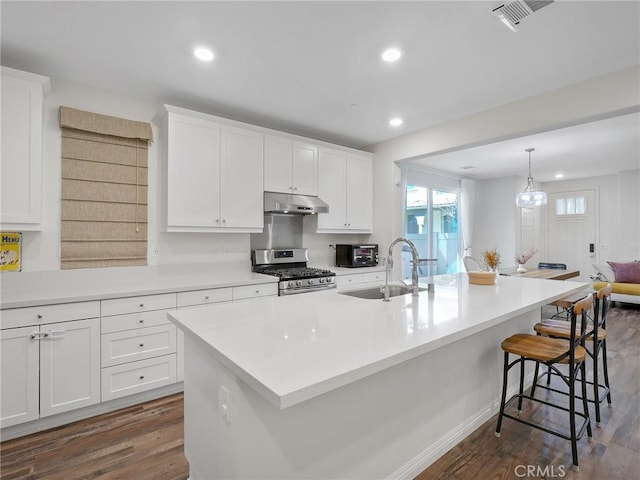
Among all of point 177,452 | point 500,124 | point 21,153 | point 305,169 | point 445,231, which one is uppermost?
point 500,124

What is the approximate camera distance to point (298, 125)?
154 inches

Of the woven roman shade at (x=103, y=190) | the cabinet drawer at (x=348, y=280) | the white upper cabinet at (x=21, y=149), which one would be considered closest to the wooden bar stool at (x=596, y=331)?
the cabinet drawer at (x=348, y=280)

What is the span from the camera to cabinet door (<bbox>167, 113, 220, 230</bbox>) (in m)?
3.00

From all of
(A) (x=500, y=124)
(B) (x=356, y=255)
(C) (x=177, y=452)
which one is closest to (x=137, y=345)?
(C) (x=177, y=452)

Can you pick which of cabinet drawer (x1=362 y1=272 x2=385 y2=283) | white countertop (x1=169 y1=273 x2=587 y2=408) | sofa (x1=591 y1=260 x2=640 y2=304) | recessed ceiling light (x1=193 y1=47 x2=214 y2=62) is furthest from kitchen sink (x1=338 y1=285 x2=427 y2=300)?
sofa (x1=591 y1=260 x2=640 y2=304)

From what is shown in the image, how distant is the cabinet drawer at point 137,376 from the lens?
2.42m

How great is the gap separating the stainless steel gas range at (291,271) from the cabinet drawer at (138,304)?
3.37ft

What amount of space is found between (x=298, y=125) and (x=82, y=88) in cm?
207

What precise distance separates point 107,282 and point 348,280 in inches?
95.1

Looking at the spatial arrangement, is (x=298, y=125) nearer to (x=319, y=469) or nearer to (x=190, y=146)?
(x=190, y=146)

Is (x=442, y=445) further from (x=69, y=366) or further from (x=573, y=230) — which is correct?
(x=573, y=230)

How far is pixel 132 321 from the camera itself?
98.3 inches

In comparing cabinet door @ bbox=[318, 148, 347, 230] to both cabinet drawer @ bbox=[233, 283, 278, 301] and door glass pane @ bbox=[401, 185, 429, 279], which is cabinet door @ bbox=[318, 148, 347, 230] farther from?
door glass pane @ bbox=[401, 185, 429, 279]

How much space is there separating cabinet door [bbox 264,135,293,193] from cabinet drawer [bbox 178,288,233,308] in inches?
48.6
